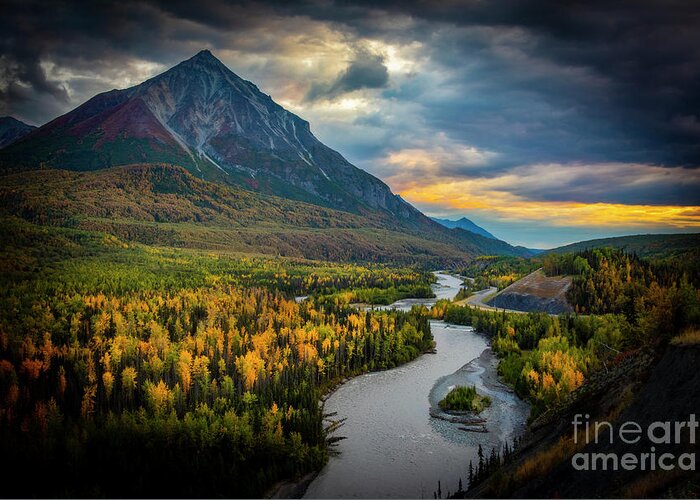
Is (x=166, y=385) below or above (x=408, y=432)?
above

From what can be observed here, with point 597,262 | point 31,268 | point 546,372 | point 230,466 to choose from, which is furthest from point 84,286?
point 597,262

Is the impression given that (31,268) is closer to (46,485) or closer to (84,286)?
(84,286)

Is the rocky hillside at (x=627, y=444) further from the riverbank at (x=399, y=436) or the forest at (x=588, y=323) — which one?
the riverbank at (x=399, y=436)

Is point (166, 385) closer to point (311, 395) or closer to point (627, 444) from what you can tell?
point (311, 395)

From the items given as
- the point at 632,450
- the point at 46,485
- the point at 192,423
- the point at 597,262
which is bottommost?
the point at 46,485

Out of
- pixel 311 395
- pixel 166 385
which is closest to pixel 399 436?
pixel 311 395

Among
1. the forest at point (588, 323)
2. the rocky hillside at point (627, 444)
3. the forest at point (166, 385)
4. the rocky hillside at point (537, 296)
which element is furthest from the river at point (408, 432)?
the rocky hillside at point (537, 296)
